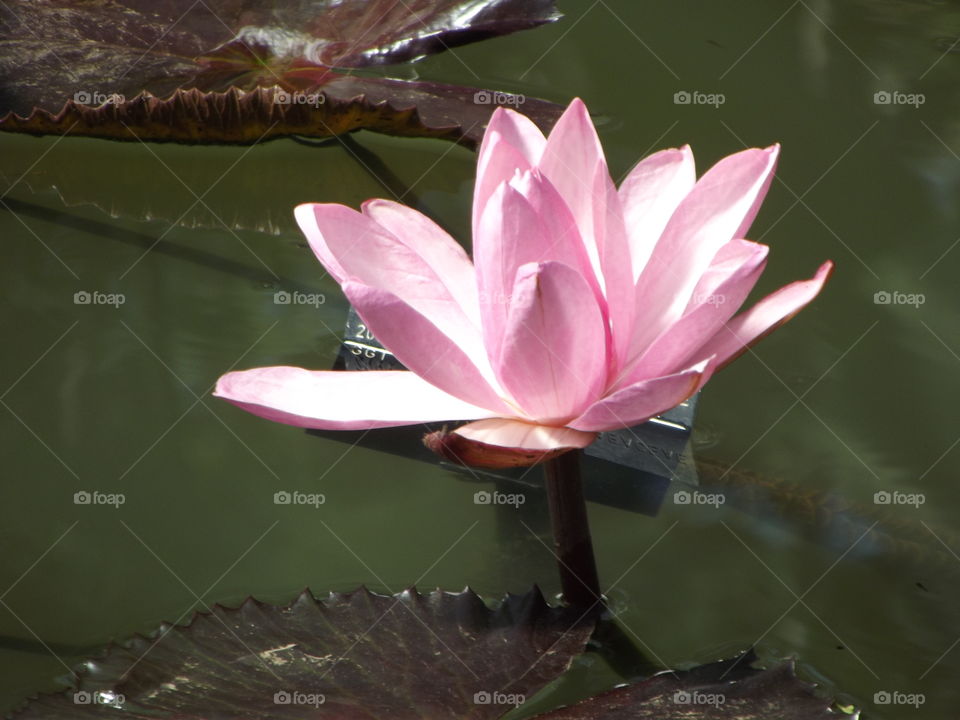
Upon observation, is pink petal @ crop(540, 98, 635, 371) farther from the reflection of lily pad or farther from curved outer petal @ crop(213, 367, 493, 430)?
the reflection of lily pad

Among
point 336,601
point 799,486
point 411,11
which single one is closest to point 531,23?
point 411,11

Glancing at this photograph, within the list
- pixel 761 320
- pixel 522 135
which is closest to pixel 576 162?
pixel 522 135

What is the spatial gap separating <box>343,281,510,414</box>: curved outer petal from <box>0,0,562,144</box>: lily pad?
0.83 metres

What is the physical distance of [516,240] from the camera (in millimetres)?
822

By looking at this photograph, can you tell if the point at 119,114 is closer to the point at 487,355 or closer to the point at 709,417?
the point at 487,355

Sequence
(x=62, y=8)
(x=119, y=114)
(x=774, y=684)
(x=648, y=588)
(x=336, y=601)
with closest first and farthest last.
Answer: (x=774, y=684) → (x=336, y=601) → (x=648, y=588) → (x=119, y=114) → (x=62, y=8)

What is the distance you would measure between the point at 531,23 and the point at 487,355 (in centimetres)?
125

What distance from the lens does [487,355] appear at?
2.96 ft

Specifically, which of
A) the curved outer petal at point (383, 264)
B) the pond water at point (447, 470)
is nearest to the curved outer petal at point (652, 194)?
the curved outer petal at point (383, 264)

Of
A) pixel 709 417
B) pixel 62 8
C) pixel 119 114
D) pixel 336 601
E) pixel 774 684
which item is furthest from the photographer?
pixel 62 8

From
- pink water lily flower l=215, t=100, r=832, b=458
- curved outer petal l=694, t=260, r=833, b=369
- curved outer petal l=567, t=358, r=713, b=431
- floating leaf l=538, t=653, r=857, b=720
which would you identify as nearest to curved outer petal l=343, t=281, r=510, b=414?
pink water lily flower l=215, t=100, r=832, b=458

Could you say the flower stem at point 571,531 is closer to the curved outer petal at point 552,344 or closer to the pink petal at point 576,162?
the curved outer petal at point 552,344

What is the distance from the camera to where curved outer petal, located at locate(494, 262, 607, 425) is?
0.77m

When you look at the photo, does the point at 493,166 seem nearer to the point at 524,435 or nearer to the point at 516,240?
the point at 516,240
